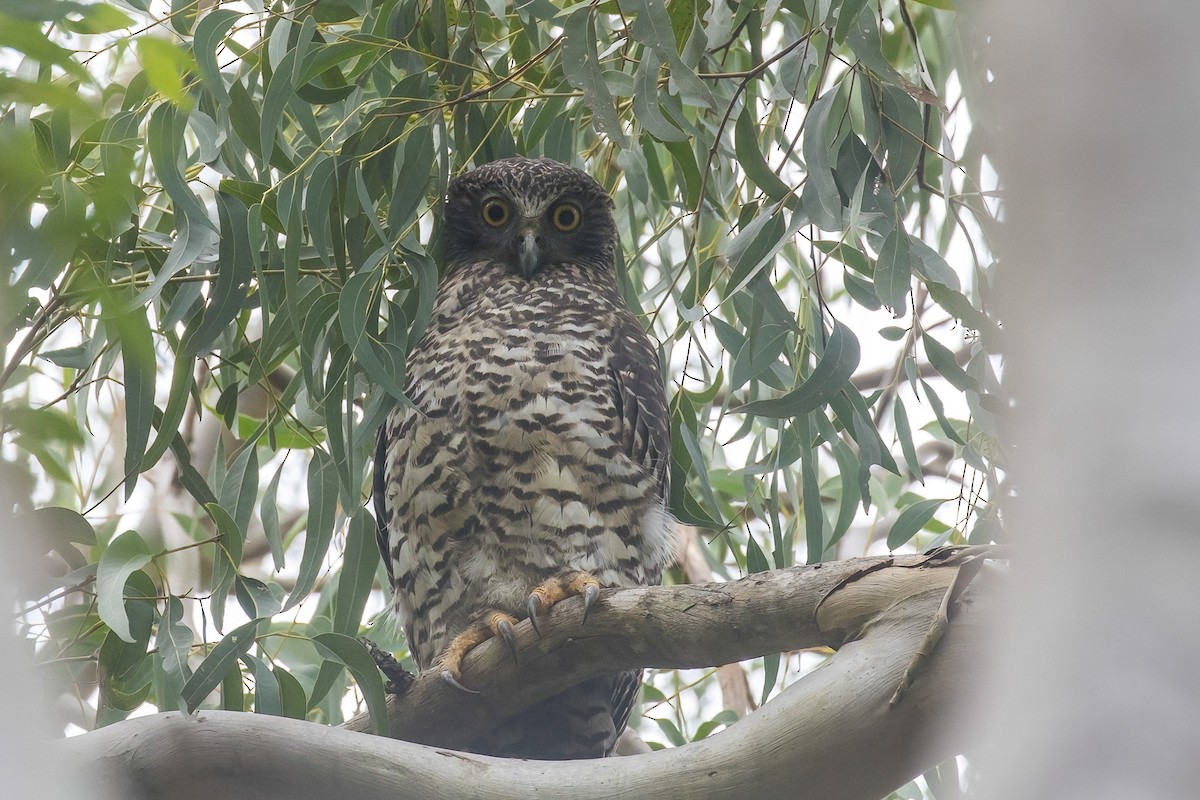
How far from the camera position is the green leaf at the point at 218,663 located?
1.80m

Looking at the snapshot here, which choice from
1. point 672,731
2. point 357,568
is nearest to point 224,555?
point 357,568

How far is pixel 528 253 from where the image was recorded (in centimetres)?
293

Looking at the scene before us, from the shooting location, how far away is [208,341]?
2.16 meters

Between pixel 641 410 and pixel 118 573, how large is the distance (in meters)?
1.26

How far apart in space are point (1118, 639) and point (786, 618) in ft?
3.73

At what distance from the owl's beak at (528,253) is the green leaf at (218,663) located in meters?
→ 1.28

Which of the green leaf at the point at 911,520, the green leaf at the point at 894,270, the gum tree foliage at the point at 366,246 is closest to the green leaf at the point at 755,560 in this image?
the gum tree foliage at the point at 366,246

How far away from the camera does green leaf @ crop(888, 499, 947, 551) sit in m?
2.73

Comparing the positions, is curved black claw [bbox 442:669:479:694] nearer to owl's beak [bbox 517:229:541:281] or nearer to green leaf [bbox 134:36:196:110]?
owl's beak [bbox 517:229:541:281]

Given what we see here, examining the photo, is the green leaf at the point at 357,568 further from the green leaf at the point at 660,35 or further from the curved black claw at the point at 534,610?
the green leaf at the point at 660,35

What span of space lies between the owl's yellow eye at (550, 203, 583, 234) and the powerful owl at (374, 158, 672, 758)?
0.19 m

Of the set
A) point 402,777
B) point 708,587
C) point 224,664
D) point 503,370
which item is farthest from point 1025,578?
point 503,370

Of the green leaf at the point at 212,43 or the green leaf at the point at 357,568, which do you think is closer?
the green leaf at the point at 212,43

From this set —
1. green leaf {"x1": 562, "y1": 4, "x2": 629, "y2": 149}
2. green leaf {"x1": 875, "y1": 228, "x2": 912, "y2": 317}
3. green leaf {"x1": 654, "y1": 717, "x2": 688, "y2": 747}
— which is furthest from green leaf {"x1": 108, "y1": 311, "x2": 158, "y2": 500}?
green leaf {"x1": 654, "y1": 717, "x2": 688, "y2": 747}
